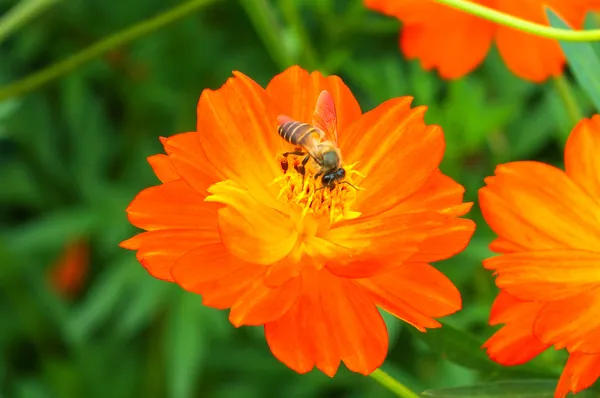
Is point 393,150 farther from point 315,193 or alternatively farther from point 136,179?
point 136,179

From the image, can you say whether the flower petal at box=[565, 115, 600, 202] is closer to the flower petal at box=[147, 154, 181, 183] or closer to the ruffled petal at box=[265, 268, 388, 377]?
the ruffled petal at box=[265, 268, 388, 377]

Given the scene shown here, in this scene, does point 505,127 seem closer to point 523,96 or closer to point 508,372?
point 523,96

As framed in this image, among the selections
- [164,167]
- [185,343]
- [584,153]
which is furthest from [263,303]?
[185,343]

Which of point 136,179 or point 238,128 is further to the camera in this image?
point 136,179

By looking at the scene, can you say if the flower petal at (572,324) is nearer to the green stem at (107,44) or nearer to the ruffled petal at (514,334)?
the ruffled petal at (514,334)

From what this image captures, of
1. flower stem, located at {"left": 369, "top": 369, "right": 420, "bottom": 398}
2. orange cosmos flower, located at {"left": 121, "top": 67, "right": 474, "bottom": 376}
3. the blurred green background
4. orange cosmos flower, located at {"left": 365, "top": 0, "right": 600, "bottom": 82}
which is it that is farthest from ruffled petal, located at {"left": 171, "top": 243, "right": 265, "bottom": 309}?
the blurred green background

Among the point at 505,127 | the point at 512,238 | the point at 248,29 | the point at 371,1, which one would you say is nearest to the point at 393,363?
the point at 505,127
